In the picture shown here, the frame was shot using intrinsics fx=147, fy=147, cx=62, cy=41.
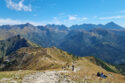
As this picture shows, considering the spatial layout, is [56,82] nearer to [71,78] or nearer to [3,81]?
[71,78]

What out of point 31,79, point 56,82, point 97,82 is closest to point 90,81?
point 97,82

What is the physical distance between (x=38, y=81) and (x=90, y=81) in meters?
19.9

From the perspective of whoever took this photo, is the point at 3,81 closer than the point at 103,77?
Yes

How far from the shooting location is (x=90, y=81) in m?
56.3

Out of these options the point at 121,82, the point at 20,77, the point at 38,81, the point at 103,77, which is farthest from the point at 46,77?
the point at 121,82

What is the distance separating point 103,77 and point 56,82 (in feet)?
72.0

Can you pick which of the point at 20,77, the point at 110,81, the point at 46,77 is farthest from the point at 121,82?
the point at 20,77

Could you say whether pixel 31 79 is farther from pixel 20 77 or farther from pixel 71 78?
pixel 71 78

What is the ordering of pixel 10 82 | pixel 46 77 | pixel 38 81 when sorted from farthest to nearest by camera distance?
pixel 46 77, pixel 38 81, pixel 10 82

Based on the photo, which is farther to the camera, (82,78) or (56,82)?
(82,78)

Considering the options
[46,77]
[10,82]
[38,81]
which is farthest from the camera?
A: [46,77]

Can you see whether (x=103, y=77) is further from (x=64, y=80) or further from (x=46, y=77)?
(x=46, y=77)

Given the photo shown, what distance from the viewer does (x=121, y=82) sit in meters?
59.2

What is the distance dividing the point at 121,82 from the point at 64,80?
2324 centimetres
